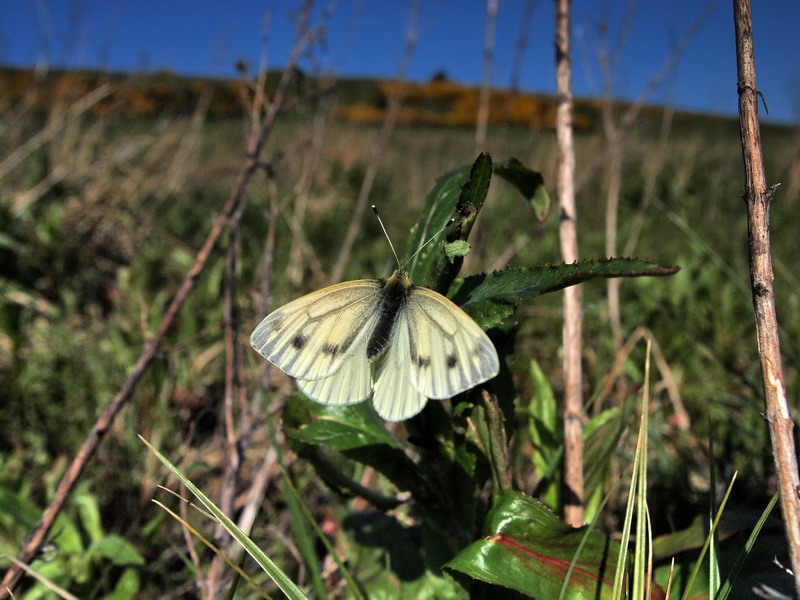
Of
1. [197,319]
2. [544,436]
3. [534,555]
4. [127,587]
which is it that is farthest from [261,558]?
[197,319]

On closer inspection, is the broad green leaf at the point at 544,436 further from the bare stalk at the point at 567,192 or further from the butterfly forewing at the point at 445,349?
the butterfly forewing at the point at 445,349

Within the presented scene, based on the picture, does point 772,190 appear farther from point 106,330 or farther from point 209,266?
point 209,266

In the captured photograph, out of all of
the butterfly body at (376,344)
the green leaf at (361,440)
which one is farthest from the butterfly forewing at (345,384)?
the green leaf at (361,440)

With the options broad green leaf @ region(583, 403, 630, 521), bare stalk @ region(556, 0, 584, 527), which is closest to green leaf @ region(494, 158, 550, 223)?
bare stalk @ region(556, 0, 584, 527)

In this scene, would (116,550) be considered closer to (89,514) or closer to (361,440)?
(89,514)

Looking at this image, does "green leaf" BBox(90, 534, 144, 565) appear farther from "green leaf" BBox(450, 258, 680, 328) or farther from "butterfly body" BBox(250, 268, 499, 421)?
"green leaf" BBox(450, 258, 680, 328)

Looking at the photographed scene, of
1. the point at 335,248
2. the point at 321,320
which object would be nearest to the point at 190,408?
the point at 321,320

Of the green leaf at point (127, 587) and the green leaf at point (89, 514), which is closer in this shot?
the green leaf at point (127, 587)
